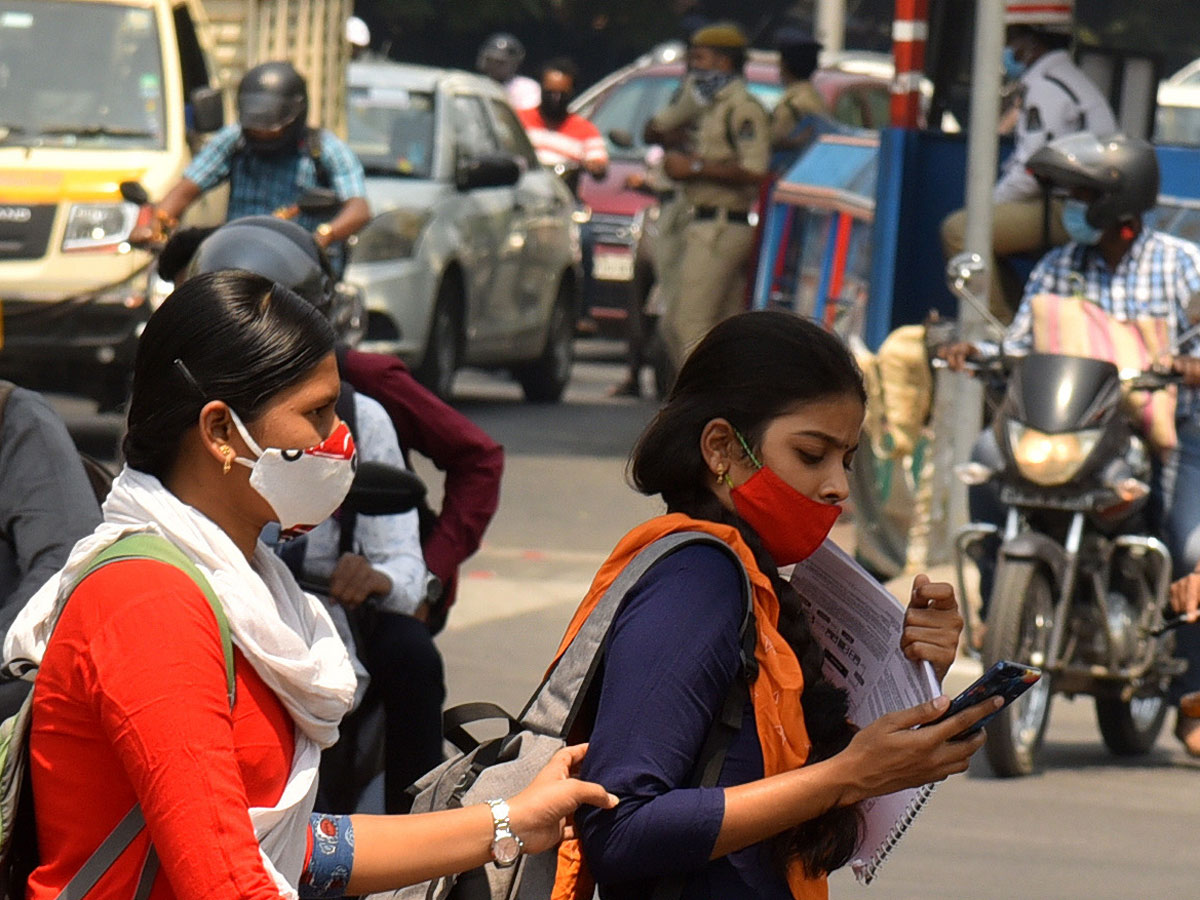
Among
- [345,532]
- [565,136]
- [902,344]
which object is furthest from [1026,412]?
[565,136]

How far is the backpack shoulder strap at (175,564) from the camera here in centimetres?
237

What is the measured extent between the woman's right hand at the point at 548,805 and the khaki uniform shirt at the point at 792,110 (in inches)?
454

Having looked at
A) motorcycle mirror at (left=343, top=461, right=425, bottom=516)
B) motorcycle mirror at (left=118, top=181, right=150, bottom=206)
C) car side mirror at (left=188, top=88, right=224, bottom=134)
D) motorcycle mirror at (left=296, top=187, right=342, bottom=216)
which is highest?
motorcycle mirror at (left=343, top=461, right=425, bottom=516)

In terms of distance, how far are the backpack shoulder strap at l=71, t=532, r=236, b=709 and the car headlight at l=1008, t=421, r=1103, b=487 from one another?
4.88 metres

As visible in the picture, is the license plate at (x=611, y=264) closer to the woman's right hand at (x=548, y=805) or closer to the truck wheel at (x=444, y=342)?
the truck wheel at (x=444, y=342)

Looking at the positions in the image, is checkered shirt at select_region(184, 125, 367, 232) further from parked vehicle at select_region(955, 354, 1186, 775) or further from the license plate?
the license plate

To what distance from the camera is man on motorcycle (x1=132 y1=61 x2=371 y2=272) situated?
9.80 meters

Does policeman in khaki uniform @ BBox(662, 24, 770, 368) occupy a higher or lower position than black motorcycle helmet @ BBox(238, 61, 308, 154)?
lower

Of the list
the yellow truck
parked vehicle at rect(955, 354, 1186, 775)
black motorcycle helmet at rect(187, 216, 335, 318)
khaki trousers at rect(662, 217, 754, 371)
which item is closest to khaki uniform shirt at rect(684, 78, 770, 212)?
khaki trousers at rect(662, 217, 754, 371)

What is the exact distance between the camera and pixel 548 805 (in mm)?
2549

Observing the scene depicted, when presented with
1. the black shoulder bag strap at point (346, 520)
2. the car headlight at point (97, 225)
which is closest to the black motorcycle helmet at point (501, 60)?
the car headlight at point (97, 225)

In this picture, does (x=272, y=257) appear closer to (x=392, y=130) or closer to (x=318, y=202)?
(x=318, y=202)

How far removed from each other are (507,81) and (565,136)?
189cm

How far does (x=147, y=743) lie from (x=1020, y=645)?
4.89 meters
